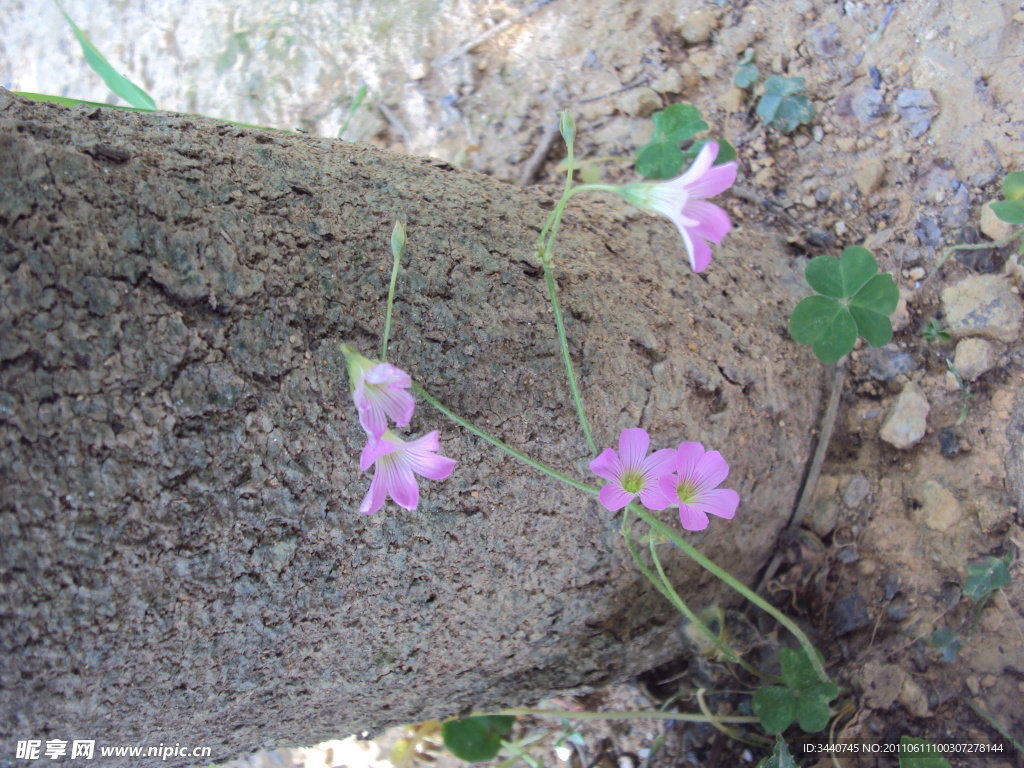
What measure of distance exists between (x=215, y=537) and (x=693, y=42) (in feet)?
6.92

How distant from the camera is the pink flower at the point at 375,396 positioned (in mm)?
1006

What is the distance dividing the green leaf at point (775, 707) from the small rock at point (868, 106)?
1542mm

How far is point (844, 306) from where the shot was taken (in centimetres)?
165

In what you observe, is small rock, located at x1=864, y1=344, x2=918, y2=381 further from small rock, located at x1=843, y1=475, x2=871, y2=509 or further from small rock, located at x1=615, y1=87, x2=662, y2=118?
small rock, located at x1=615, y1=87, x2=662, y2=118

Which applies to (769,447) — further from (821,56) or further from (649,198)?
(821,56)

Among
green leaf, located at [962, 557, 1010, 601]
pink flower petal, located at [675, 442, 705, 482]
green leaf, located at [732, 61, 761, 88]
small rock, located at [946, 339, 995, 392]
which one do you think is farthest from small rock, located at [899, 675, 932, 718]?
green leaf, located at [732, 61, 761, 88]

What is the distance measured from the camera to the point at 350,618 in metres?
1.19

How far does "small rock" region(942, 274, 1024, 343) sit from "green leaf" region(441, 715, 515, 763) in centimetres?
155

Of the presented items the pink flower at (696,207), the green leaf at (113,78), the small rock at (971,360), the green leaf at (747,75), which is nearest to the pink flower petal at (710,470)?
the pink flower at (696,207)

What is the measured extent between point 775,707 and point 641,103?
1.79 m

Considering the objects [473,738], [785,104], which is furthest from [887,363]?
[473,738]

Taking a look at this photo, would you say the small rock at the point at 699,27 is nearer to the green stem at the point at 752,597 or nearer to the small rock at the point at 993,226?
the small rock at the point at 993,226

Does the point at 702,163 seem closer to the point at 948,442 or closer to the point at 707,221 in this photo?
the point at 707,221

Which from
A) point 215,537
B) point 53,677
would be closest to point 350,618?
point 215,537
